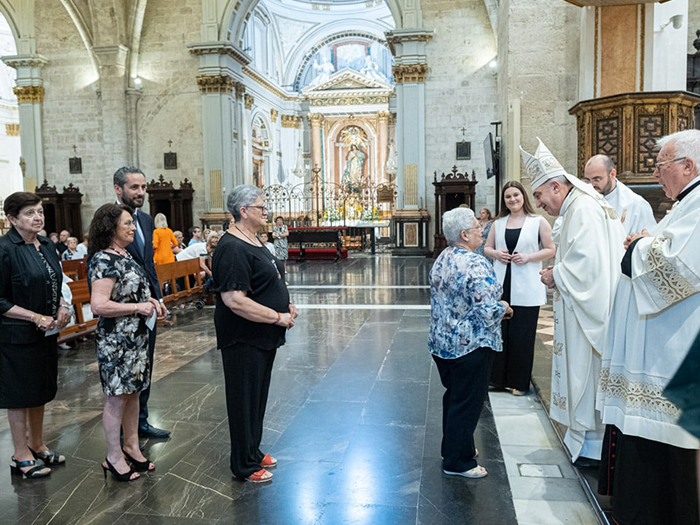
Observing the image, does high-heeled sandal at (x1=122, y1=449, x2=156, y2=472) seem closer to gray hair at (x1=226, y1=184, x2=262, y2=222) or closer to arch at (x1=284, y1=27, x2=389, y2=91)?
gray hair at (x1=226, y1=184, x2=262, y2=222)

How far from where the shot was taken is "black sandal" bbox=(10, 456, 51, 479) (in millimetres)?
3438

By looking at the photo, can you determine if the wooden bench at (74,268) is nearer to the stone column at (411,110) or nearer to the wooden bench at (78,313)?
the wooden bench at (78,313)

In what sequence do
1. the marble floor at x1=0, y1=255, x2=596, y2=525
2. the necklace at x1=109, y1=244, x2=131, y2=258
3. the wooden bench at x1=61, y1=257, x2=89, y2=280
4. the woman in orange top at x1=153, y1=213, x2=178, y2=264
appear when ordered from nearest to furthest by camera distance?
the marble floor at x1=0, y1=255, x2=596, y2=525 < the necklace at x1=109, y1=244, x2=131, y2=258 < the wooden bench at x1=61, y1=257, x2=89, y2=280 < the woman in orange top at x1=153, y1=213, x2=178, y2=264

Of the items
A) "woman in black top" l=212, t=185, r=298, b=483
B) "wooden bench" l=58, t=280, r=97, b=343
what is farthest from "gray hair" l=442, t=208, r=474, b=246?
"wooden bench" l=58, t=280, r=97, b=343

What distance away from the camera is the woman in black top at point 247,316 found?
3.07 metres

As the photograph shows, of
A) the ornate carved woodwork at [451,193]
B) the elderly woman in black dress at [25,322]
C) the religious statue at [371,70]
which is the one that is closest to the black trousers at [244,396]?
the elderly woman in black dress at [25,322]

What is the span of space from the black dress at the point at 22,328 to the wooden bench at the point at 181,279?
4.75m

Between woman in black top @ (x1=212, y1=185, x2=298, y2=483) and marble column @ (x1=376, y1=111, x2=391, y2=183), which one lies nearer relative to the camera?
woman in black top @ (x1=212, y1=185, x2=298, y2=483)

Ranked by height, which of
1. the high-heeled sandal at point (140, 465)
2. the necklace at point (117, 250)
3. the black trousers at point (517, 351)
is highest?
the necklace at point (117, 250)

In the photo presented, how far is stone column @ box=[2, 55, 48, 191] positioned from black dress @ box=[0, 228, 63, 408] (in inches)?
765

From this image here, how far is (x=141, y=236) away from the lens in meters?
3.88

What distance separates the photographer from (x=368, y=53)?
31.8m

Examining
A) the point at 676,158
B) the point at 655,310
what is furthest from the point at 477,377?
the point at 676,158

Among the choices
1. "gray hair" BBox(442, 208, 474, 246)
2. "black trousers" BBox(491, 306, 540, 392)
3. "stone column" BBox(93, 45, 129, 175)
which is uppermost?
"stone column" BBox(93, 45, 129, 175)
